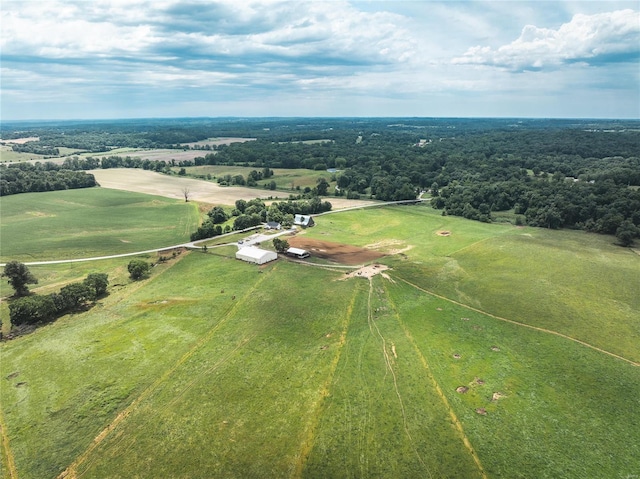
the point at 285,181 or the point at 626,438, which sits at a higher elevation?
the point at 285,181

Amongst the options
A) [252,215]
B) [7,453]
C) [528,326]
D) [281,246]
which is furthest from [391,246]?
[7,453]

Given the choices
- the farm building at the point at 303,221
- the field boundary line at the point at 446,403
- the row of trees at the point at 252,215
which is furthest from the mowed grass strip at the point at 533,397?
the row of trees at the point at 252,215

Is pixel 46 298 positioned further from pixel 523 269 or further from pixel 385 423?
pixel 523 269

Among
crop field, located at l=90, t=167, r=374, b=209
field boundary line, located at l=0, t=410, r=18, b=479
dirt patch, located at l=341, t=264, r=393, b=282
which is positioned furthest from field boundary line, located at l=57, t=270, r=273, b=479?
crop field, located at l=90, t=167, r=374, b=209

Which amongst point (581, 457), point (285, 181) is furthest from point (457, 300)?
point (285, 181)

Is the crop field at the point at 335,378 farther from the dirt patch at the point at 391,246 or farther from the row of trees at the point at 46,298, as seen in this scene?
the dirt patch at the point at 391,246

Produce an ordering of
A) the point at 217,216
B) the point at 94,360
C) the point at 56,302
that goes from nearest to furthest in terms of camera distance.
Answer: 1. the point at 94,360
2. the point at 56,302
3. the point at 217,216

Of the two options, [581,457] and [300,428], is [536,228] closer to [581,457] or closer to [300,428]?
[581,457]
